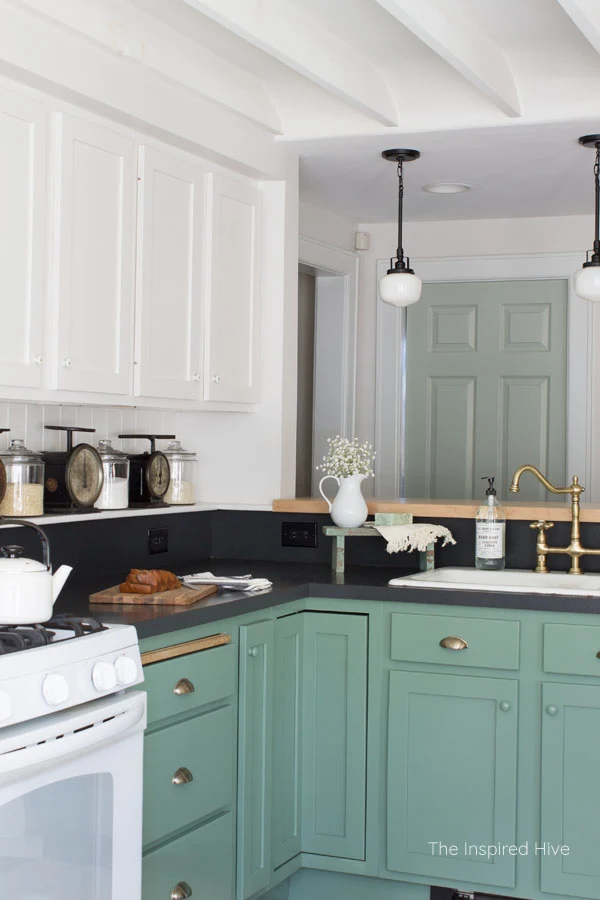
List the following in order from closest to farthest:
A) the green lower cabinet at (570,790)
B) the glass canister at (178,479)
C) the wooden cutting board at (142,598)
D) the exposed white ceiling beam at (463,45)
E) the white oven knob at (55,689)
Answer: the white oven knob at (55,689), the wooden cutting board at (142,598), the exposed white ceiling beam at (463,45), the green lower cabinet at (570,790), the glass canister at (178,479)

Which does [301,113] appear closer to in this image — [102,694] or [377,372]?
[377,372]

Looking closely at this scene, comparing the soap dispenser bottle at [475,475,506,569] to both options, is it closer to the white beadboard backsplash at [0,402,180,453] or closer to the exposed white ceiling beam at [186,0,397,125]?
the white beadboard backsplash at [0,402,180,453]

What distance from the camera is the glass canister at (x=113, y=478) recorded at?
3.29m

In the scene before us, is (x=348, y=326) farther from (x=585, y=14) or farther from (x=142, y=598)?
(x=142, y=598)

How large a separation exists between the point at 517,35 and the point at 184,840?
239 centimetres

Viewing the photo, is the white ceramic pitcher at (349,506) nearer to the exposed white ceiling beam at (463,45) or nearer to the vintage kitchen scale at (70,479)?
the vintage kitchen scale at (70,479)

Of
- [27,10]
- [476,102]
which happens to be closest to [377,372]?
[476,102]

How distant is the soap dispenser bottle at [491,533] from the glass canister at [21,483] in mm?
1351

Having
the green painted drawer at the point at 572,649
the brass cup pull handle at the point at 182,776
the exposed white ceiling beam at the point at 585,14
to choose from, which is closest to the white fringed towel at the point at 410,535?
the green painted drawer at the point at 572,649

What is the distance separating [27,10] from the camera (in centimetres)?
267

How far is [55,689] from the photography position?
→ 76.8 inches

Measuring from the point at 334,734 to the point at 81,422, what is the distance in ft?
3.85

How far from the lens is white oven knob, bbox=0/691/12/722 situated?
5.97ft
